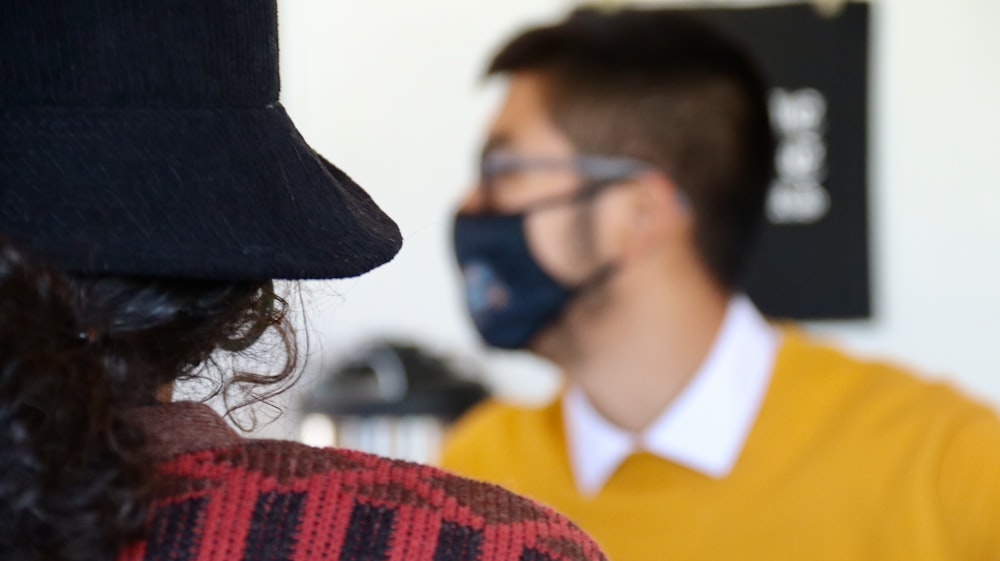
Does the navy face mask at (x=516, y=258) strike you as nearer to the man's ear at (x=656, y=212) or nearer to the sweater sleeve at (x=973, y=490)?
the man's ear at (x=656, y=212)

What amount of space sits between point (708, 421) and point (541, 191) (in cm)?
48

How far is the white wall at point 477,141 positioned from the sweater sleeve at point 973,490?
168 cm

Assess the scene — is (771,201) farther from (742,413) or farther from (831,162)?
(742,413)

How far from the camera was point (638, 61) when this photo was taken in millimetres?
1940

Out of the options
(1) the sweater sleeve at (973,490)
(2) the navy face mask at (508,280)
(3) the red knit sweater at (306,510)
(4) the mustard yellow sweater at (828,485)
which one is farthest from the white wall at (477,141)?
(3) the red knit sweater at (306,510)

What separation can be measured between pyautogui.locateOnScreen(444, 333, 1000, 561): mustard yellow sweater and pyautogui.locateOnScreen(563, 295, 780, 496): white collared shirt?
2 centimetres

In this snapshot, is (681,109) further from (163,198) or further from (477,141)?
(163,198)

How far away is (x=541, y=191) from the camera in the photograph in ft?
6.36

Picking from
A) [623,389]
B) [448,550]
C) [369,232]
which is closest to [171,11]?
[369,232]

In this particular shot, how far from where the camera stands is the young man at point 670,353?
1.44 metres

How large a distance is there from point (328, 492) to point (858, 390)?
3.60 ft

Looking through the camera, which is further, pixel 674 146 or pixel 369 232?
pixel 674 146

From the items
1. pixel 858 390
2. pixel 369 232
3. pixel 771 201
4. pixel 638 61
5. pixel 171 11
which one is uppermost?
pixel 171 11

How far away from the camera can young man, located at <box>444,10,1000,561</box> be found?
4.72ft
